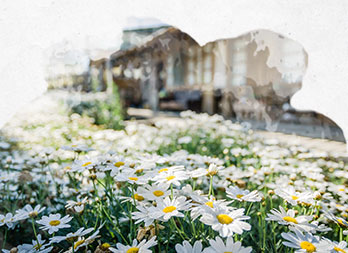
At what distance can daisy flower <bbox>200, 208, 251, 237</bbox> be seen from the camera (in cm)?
61

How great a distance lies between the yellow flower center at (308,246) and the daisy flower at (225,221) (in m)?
0.14

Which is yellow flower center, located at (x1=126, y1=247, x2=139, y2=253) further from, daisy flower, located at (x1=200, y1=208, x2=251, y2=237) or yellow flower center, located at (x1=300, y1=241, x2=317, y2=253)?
yellow flower center, located at (x1=300, y1=241, x2=317, y2=253)

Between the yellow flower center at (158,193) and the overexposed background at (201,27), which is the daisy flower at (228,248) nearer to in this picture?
the yellow flower center at (158,193)

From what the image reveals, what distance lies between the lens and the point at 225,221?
0.65 meters

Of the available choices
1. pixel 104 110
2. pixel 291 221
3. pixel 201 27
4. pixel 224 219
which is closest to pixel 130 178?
pixel 224 219

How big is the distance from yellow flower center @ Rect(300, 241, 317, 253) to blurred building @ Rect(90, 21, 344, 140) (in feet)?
8.53

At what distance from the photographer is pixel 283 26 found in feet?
5.06

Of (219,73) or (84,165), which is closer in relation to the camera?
(84,165)

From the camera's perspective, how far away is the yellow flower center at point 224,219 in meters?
0.65

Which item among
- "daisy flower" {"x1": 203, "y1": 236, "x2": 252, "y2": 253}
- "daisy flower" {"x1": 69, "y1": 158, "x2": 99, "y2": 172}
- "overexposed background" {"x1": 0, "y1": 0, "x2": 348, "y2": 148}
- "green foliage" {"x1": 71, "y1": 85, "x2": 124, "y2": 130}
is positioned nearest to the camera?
"daisy flower" {"x1": 203, "y1": 236, "x2": 252, "y2": 253}

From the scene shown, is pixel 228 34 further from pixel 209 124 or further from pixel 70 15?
pixel 209 124

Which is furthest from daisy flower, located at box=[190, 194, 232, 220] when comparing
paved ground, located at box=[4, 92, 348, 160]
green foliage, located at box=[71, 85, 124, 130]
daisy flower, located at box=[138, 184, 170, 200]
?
green foliage, located at box=[71, 85, 124, 130]

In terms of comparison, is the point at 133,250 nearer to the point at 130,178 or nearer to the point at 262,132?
the point at 130,178

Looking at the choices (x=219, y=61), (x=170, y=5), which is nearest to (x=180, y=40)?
(x=219, y=61)
